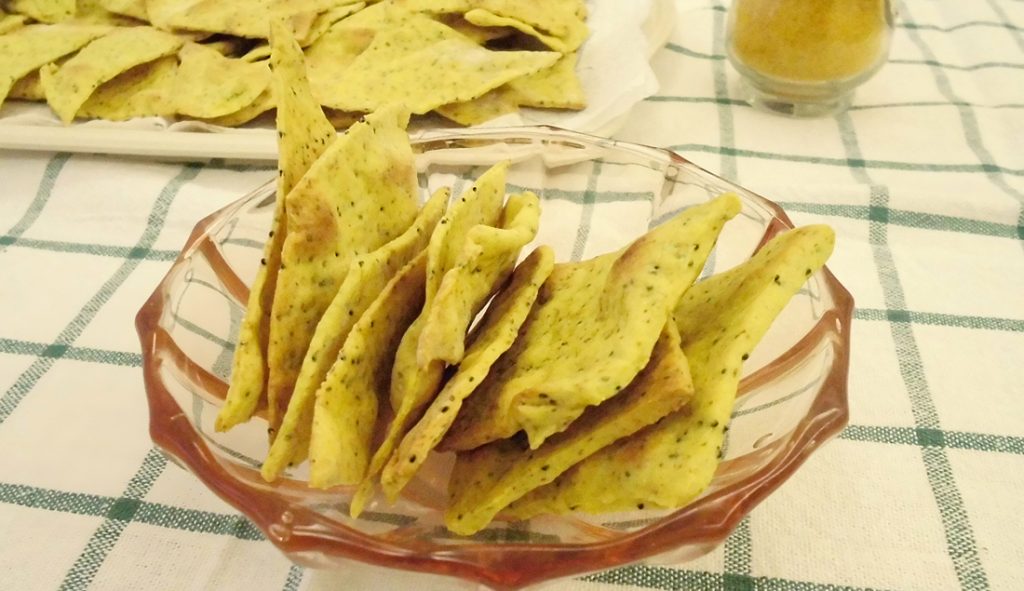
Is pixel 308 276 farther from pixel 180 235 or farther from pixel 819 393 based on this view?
pixel 180 235

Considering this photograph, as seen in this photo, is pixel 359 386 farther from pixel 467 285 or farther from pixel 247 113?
pixel 247 113

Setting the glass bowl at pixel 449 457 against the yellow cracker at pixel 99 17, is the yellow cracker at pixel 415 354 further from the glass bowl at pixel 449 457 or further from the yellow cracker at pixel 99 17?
the yellow cracker at pixel 99 17

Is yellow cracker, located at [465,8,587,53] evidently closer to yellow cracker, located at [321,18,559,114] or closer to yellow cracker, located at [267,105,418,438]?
yellow cracker, located at [321,18,559,114]

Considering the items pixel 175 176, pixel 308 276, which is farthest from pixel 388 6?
pixel 308 276

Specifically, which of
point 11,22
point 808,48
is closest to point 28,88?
point 11,22

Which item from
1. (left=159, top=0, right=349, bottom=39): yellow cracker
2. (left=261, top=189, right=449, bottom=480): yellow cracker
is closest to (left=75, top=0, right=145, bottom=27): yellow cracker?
(left=159, top=0, right=349, bottom=39): yellow cracker

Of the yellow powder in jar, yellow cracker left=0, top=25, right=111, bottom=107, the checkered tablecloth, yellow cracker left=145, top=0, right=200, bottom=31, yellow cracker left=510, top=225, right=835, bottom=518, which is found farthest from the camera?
yellow cracker left=145, top=0, right=200, bottom=31

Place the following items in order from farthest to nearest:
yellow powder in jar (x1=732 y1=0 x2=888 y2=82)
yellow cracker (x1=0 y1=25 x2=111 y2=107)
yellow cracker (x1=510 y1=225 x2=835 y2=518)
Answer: yellow cracker (x1=0 y1=25 x2=111 y2=107)
yellow powder in jar (x1=732 y1=0 x2=888 y2=82)
yellow cracker (x1=510 y1=225 x2=835 y2=518)
